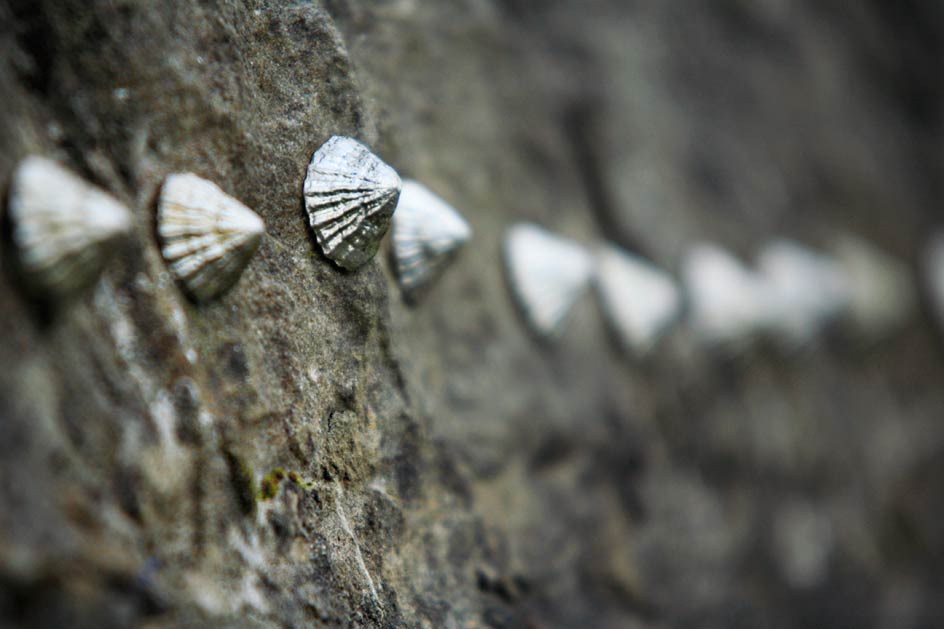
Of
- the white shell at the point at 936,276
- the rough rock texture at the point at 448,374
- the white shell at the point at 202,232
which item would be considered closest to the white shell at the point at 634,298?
the rough rock texture at the point at 448,374

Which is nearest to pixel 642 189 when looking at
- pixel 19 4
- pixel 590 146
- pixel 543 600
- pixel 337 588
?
pixel 590 146

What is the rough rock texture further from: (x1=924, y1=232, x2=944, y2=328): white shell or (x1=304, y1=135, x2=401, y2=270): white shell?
(x1=924, y1=232, x2=944, y2=328): white shell

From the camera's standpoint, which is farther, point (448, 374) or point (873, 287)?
point (873, 287)

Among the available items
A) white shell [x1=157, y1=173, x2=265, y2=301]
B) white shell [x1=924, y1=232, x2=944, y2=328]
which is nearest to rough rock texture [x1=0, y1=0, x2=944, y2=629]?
white shell [x1=157, y1=173, x2=265, y2=301]

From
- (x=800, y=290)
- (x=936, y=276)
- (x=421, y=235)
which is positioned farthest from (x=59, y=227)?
(x=936, y=276)

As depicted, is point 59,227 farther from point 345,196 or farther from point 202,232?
point 345,196

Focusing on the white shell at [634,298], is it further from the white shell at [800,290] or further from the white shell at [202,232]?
the white shell at [202,232]
